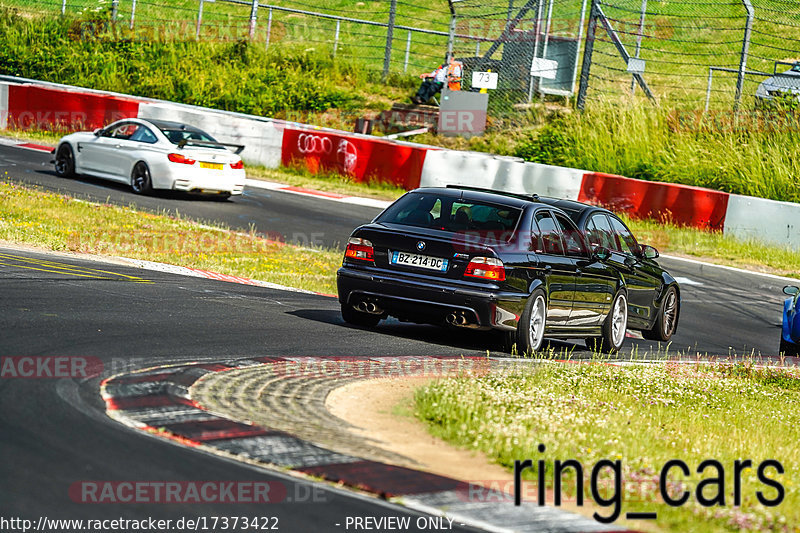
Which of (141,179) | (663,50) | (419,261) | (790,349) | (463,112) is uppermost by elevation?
(663,50)

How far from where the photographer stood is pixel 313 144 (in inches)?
1009

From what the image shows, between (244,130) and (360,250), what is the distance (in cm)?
1645

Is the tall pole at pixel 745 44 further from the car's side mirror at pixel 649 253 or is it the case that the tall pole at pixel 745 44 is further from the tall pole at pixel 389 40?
the car's side mirror at pixel 649 253

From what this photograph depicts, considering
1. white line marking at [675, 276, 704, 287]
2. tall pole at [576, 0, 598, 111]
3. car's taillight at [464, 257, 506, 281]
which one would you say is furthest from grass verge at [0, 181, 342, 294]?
tall pole at [576, 0, 598, 111]

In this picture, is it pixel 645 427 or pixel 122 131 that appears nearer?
pixel 645 427

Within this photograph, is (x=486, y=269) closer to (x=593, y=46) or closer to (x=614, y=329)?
(x=614, y=329)

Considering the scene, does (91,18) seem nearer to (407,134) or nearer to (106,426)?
(407,134)

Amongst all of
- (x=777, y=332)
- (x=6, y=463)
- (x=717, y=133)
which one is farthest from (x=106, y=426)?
(x=717, y=133)

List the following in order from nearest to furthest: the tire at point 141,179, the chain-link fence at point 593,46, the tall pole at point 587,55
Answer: the tire at point 141,179 < the chain-link fence at point 593,46 < the tall pole at point 587,55

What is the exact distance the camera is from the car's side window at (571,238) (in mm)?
11609

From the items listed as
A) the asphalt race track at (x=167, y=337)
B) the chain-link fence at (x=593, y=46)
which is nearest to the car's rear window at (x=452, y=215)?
the asphalt race track at (x=167, y=337)

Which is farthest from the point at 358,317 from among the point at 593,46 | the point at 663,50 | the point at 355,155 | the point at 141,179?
the point at 663,50

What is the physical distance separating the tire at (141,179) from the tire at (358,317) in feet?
33.5

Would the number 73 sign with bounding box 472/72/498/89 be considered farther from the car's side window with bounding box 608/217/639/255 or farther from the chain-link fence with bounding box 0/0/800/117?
the car's side window with bounding box 608/217/639/255
